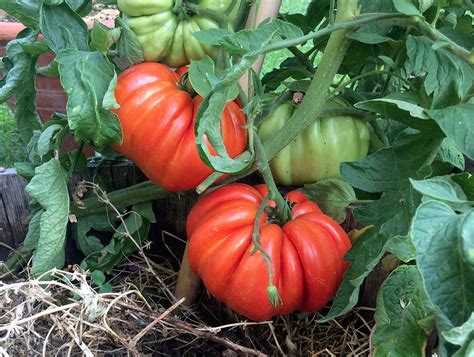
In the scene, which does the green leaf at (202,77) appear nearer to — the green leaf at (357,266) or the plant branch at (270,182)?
the plant branch at (270,182)

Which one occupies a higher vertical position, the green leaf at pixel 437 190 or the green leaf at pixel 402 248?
the green leaf at pixel 437 190

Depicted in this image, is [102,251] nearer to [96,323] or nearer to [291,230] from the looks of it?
[96,323]

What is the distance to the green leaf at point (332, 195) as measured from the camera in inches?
41.7

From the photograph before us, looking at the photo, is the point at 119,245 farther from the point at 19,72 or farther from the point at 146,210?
the point at 19,72

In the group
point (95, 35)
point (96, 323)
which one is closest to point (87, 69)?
point (95, 35)

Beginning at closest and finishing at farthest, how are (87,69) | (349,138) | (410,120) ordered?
(410,120), (87,69), (349,138)

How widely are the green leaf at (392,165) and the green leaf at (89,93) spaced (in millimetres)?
353

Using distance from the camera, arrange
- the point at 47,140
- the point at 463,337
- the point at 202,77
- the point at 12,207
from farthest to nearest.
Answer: the point at 12,207, the point at 47,140, the point at 202,77, the point at 463,337

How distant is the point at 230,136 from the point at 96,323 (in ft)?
1.13

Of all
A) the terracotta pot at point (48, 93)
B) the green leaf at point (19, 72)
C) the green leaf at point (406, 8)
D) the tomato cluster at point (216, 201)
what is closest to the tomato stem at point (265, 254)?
the tomato cluster at point (216, 201)

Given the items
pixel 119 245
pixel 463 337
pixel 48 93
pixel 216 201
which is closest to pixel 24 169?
pixel 119 245

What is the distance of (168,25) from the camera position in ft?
3.30

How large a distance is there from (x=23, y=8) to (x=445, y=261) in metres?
0.80

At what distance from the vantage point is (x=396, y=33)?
43.3 inches
